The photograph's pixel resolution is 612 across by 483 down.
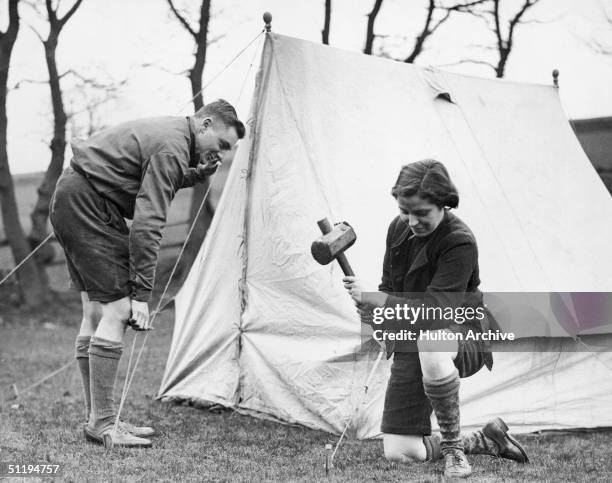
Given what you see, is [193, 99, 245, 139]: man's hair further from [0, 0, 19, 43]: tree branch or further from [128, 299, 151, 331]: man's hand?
[0, 0, 19, 43]: tree branch

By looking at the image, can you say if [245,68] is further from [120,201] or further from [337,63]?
[120,201]

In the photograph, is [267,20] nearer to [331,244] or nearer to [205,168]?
[205,168]

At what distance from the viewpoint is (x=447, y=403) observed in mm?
2898

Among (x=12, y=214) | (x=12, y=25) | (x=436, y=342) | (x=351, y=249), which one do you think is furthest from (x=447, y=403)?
(x=12, y=25)

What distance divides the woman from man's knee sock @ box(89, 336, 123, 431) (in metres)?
1.03

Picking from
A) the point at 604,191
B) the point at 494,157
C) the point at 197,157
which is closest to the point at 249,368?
the point at 197,157

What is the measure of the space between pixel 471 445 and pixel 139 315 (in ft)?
4.53

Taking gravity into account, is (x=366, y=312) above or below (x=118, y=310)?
above

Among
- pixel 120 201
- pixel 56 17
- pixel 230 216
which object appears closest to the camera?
pixel 120 201

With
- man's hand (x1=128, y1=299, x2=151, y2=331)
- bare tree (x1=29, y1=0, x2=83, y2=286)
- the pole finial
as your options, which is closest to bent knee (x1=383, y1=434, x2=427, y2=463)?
man's hand (x1=128, y1=299, x2=151, y2=331)

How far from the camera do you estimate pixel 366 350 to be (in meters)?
3.70

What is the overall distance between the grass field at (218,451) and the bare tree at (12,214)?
514 centimetres

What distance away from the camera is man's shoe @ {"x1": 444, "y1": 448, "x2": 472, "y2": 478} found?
2894 millimetres

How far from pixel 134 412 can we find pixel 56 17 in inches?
278
